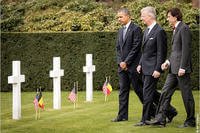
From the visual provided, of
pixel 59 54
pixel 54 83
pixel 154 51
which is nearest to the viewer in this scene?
pixel 154 51

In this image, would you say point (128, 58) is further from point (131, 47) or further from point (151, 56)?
point (151, 56)

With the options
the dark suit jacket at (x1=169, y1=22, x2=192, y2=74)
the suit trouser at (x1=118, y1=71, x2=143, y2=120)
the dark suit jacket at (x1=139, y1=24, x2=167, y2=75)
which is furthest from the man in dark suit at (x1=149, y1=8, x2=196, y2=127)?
the suit trouser at (x1=118, y1=71, x2=143, y2=120)

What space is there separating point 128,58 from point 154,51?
0.63 meters

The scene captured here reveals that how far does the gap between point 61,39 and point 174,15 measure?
8.49m

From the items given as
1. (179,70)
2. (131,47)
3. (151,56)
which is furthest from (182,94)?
(131,47)

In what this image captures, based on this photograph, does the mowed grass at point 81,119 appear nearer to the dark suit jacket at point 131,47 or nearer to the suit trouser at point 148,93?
the suit trouser at point 148,93

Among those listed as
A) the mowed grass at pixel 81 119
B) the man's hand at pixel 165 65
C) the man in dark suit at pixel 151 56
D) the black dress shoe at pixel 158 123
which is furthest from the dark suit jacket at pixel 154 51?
the mowed grass at pixel 81 119

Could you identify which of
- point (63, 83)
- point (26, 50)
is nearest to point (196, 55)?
point (63, 83)

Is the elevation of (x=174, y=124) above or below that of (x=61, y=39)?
below

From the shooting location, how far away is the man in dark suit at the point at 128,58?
10234mm

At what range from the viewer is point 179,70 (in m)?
9.24

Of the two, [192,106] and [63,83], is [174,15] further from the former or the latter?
[63,83]

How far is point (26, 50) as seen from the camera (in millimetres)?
17672

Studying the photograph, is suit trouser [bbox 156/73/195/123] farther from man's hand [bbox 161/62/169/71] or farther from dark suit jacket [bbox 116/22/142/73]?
dark suit jacket [bbox 116/22/142/73]
